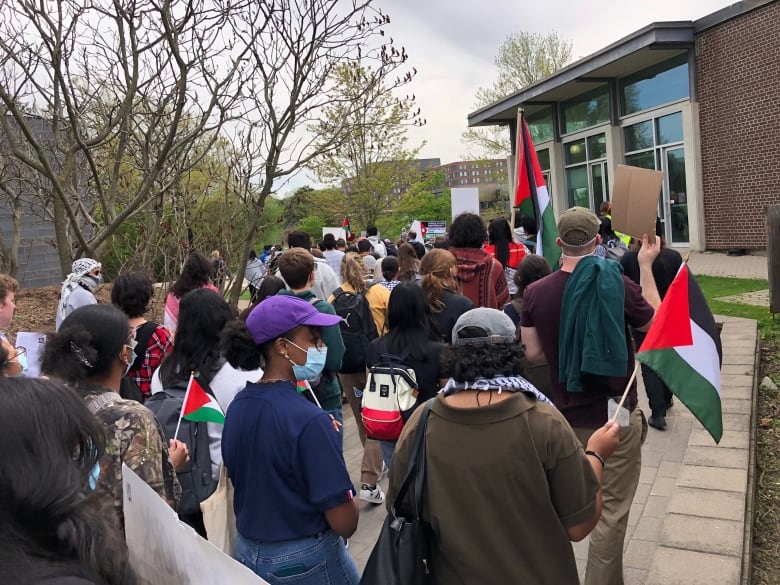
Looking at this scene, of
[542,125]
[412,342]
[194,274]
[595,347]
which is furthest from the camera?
[542,125]

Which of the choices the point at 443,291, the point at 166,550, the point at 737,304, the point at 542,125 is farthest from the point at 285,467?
the point at 542,125

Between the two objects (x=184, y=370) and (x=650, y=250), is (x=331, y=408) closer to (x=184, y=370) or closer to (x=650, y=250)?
(x=184, y=370)

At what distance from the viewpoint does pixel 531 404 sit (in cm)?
210

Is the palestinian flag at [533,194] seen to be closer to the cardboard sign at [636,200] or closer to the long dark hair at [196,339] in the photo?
the cardboard sign at [636,200]

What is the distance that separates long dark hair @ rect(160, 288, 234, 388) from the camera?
10.9 feet

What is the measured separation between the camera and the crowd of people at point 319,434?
1205mm

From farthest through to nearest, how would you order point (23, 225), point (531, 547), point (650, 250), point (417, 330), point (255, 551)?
1. point (23, 225)
2. point (417, 330)
3. point (650, 250)
4. point (255, 551)
5. point (531, 547)

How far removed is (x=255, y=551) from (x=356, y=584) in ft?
1.42

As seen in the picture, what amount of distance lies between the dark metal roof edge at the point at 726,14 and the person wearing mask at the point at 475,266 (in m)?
13.6

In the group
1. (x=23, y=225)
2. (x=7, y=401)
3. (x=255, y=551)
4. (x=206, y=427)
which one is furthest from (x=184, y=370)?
(x=23, y=225)

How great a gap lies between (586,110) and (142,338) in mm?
20840

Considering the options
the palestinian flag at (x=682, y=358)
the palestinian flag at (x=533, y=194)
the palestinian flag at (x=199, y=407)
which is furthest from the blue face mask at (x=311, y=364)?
the palestinian flag at (x=533, y=194)

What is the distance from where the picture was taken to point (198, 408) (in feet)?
9.87

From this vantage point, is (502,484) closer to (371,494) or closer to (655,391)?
(371,494)
